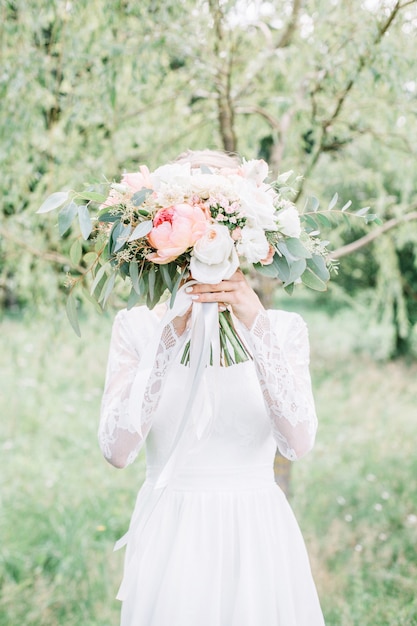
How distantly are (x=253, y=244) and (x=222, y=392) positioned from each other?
0.56m

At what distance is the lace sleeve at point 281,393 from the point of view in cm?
198

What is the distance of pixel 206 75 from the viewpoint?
354 centimetres

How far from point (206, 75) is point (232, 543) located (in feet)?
7.80

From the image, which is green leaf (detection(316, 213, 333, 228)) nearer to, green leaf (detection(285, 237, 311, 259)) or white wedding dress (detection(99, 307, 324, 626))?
green leaf (detection(285, 237, 311, 259))

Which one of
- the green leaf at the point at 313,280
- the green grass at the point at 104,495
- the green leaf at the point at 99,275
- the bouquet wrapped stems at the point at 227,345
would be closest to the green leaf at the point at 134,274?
the green leaf at the point at 99,275

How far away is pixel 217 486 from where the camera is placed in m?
2.15

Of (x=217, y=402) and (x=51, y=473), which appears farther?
(x=51, y=473)


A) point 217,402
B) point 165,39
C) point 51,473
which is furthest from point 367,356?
point 217,402

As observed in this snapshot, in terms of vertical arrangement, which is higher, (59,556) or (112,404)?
(112,404)

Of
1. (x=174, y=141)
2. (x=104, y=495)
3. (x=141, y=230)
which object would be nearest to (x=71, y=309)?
(x=141, y=230)

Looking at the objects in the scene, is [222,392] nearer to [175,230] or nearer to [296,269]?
[296,269]

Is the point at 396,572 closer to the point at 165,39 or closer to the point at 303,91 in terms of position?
the point at 303,91

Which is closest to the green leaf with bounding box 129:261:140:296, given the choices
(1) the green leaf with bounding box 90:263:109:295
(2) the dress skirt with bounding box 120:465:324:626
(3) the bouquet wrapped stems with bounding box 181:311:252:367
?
(1) the green leaf with bounding box 90:263:109:295

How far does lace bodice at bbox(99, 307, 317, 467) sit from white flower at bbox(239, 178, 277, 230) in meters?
0.29
